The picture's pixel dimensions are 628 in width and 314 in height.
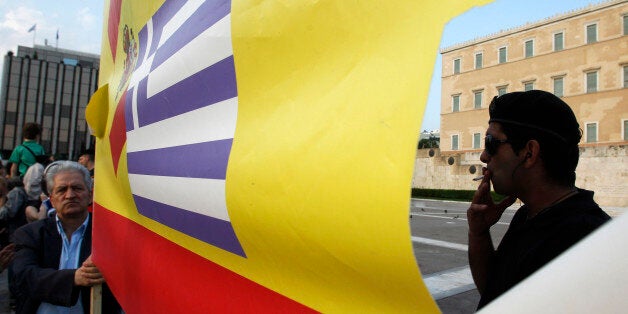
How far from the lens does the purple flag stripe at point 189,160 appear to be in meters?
0.75

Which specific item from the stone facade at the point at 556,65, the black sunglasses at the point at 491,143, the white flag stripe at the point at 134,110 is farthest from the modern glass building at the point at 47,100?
the black sunglasses at the point at 491,143

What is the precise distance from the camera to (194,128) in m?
0.88

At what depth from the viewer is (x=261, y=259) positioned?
2.21 ft

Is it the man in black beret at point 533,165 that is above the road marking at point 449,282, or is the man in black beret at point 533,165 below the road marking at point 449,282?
above

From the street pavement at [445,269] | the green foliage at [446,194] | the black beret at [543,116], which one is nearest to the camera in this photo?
the black beret at [543,116]

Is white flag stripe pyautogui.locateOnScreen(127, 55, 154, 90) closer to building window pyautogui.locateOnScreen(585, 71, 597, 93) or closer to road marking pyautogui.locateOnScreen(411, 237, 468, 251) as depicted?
road marking pyautogui.locateOnScreen(411, 237, 468, 251)

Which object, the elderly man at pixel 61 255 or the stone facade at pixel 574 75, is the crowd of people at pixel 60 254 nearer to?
the elderly man at pixel 61 255

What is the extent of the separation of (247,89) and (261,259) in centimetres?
28

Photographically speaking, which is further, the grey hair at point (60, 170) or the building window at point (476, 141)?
the building window at point (476, 141)

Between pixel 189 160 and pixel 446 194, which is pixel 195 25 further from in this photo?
pixel 446 194

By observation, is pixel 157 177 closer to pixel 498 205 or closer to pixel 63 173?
pixel 498 205

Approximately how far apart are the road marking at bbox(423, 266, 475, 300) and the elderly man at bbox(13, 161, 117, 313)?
288 centimetres

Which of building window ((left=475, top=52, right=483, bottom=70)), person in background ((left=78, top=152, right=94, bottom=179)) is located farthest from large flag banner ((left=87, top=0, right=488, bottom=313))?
building window ((left=475, top=52, right=483, bottom=70))

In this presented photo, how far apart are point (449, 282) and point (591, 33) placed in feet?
35.6
